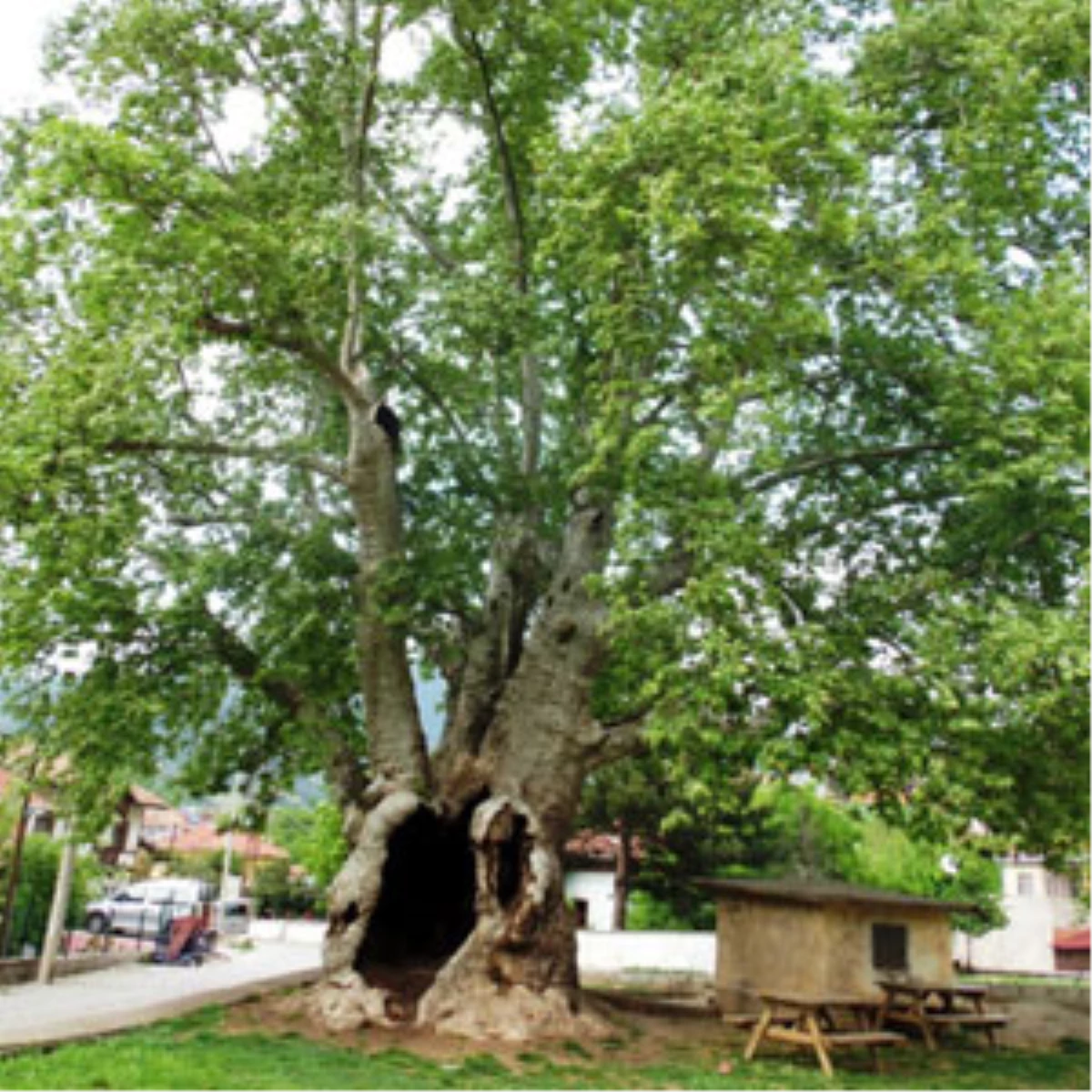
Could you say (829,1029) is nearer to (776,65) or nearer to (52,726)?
(52,726)

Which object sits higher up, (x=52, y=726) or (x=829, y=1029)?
(x=52, y=726)

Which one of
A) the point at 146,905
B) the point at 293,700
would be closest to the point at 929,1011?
the point at 293,700

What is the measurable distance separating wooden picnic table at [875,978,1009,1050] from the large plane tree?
12.0 ft

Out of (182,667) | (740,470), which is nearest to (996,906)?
(740,470)

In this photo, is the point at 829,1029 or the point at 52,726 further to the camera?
the point at 829,1029

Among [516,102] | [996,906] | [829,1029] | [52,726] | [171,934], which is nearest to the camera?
[52,726]

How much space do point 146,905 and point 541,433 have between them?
22.3m

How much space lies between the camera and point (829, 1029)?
1373 cm

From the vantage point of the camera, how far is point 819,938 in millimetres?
14672

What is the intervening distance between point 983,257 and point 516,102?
6.52 meters

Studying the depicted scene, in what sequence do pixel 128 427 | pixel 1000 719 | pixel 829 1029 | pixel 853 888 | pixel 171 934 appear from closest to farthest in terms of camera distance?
1. pixel 1000 719
2. pixel 128 427
3. pixel 829 1029
4. pixel 853 888
5. pixel 171 934

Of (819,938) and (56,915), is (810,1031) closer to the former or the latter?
(819,938)

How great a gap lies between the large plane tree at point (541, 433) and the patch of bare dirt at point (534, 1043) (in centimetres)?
39

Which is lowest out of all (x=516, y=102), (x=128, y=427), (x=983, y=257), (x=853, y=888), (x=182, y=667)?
(x=853, y=888)
